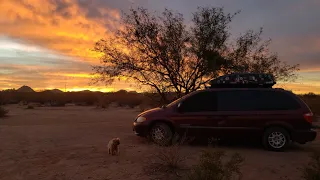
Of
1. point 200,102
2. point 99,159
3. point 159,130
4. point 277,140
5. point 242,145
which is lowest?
point 99,159

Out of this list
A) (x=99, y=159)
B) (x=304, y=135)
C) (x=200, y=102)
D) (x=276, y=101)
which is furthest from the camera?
(x=200, y=102)

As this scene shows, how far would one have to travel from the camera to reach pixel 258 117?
10.8 metres

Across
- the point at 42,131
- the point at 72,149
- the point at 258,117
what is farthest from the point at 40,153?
the point at 258,117

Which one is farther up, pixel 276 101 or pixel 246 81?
pixel 246 81

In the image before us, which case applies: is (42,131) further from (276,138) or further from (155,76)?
(276,138)

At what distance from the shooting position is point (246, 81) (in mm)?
11234

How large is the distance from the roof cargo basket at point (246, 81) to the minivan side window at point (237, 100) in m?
0.31

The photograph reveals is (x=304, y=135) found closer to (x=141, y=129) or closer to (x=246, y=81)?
(x=246, y=81)

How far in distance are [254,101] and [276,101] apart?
2.06ft

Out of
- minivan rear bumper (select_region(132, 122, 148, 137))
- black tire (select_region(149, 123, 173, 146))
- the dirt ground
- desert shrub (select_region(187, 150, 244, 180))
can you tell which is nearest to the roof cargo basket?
the dirt ground

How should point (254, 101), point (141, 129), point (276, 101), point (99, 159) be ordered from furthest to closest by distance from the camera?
point (141, 129) < point (254, 101) < point (276, 101) < point (99, 159)

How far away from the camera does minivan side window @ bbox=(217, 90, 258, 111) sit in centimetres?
1095

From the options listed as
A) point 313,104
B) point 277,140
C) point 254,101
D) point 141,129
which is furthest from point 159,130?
point 313,104

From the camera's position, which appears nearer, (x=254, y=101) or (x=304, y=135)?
(x=304, y=135)
